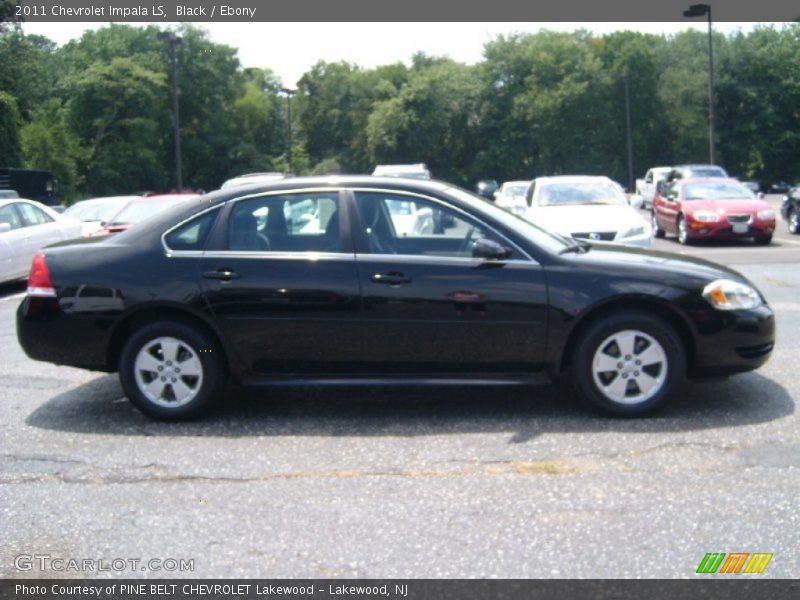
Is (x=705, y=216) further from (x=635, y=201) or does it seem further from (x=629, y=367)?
(x=629, y=367)

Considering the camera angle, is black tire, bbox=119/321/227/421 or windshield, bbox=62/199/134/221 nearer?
black tire, bbox=119/321/227/421

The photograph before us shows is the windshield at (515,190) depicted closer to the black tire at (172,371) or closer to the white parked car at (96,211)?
the white parked car at (96,211)

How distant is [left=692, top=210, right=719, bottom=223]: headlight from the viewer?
20078 mm

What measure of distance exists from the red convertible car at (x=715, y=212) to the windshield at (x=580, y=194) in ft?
17.1

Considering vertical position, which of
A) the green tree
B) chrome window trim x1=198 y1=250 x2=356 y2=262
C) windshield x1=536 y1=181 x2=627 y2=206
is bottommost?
chrome window trim x1=198 y1=250 x2=356 y2=262

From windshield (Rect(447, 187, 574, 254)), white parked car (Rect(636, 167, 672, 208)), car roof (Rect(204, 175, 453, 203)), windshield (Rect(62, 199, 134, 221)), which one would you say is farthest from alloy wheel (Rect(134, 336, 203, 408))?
white parked car (Rect(636, 167, 672, 208))

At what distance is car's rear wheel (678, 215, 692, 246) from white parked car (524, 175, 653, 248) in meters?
5.56

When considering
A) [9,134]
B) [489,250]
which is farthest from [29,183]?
[489,250]

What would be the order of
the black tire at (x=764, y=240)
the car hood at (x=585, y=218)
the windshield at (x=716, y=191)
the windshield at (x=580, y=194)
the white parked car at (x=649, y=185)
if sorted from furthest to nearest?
the white parked car at (x=649, y=185) < the windshield at (x=716, y=191) < the black tire at (x=764, y=240) < the windshield at (x=580, y=194) < the car hood at (x=585, y=218)

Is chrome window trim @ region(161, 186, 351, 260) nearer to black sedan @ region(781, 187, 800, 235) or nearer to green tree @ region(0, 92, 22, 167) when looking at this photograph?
black sedan @ region(781, 187, 800, 235)

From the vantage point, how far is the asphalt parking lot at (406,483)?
436cm

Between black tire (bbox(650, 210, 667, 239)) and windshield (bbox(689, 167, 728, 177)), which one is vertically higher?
windshield (bbox(689, 167, 728, 177))

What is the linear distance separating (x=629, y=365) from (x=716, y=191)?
53.1 feet

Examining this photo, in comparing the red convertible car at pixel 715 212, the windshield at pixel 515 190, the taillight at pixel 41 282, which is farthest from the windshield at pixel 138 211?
the windshield at pixel 515 190
